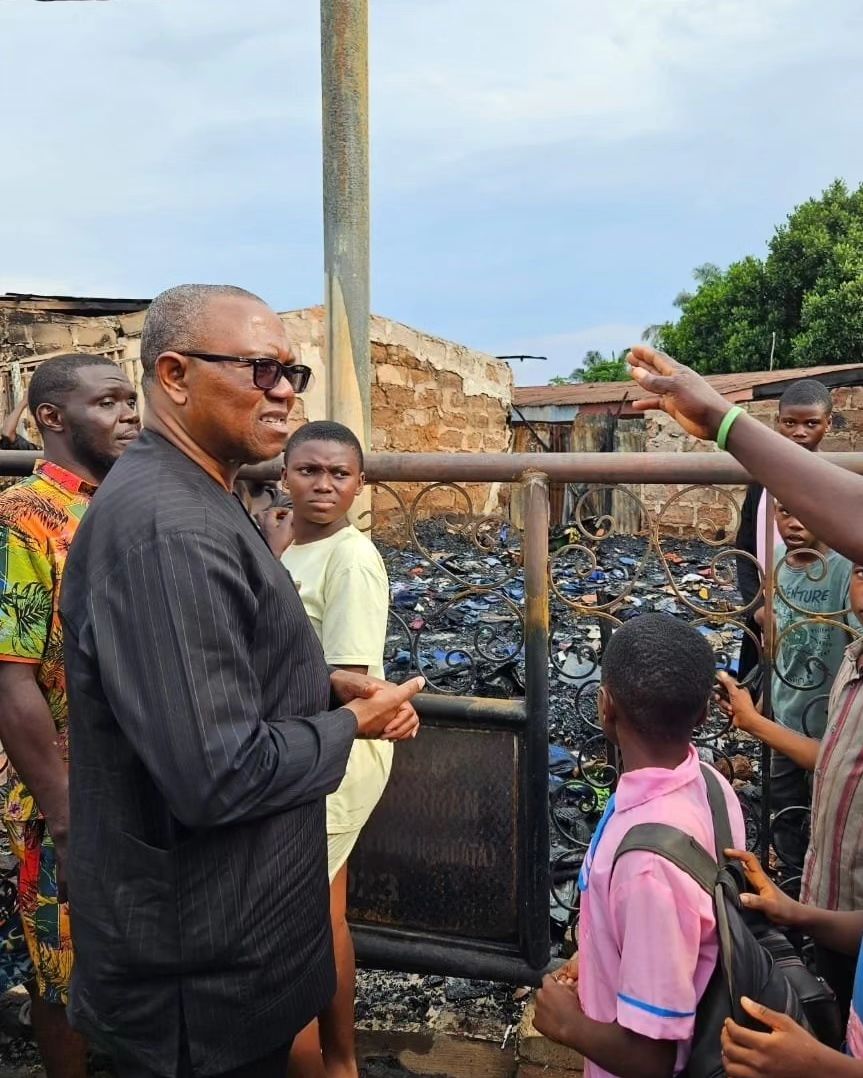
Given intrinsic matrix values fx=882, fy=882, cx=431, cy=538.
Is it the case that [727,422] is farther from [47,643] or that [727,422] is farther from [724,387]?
[724,387]

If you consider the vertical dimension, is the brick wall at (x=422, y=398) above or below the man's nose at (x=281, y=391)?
above

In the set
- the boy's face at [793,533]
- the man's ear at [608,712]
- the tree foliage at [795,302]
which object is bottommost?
the man's ear at [608,712]

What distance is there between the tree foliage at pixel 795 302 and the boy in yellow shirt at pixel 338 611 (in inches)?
829

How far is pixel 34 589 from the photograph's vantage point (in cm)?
211

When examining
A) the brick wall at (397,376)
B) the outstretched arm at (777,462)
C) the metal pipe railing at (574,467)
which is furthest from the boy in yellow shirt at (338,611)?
the brick wall at (397,376)

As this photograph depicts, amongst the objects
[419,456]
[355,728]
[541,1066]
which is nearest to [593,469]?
[419,456]

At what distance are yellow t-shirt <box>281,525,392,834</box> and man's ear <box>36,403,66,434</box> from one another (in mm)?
709

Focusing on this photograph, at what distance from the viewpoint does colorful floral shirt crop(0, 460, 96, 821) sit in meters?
2.08

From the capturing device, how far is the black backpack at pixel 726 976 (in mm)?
1399

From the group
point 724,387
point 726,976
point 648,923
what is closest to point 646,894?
point 648,923

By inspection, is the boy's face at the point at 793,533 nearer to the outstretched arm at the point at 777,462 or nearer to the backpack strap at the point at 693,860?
the outstretched arm at the point at 777,462

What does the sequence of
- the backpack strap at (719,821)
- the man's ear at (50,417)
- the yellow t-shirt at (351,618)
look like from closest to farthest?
1. the backpack strap at (719,821)
2. the yellow t-shirt at (351,618)
3. the man's ear at (50,417)

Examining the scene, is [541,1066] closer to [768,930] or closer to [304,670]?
[768,930]

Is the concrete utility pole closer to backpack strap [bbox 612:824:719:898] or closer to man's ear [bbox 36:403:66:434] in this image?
man's ear [bbox 36:403:66:434]
